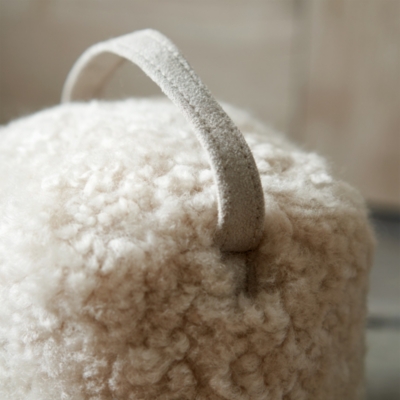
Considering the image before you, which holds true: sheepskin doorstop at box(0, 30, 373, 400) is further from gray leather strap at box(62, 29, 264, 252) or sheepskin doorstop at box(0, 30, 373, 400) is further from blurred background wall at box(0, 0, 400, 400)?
blurred background wall at box(0, 0, 400, 400)

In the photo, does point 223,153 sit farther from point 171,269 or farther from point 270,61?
point 270,61

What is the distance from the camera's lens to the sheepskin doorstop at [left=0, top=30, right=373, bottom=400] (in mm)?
330

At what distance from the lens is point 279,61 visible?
141cm

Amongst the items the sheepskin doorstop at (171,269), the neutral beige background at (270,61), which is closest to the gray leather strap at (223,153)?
the sheepskin doorstop at (171,269)

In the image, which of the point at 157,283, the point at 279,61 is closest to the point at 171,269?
the point at 157,283

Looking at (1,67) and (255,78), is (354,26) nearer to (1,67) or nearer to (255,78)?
(255,78)

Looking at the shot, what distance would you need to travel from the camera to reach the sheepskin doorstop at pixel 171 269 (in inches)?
13.0

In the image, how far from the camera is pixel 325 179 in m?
0.42

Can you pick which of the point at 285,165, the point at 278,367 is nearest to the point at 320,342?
the point at 278,367

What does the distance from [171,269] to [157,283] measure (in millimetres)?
13

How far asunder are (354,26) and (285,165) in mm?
975

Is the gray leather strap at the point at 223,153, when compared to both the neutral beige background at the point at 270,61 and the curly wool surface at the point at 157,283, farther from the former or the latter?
the neutral beige background at the point at 270,61

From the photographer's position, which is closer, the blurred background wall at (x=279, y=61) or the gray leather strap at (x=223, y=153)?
the gray leather strap at (x=223, y=153)

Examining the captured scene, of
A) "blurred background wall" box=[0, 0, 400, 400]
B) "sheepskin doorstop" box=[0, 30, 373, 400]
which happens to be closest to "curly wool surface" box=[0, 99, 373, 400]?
"sheepskin doorstop" box=[0, 30, 373, 400]
